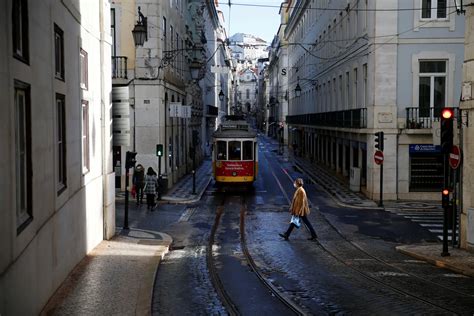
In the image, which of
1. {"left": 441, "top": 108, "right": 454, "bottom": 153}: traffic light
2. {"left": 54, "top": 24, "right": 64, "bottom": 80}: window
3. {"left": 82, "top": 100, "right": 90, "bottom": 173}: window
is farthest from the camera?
{"left": 441, "top": 108, "right": 454, "bottom": 153}: traffic light

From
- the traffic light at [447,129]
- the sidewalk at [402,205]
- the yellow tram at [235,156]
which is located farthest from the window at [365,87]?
the traffic light at [447,129]

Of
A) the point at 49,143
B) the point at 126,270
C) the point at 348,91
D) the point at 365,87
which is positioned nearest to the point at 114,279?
the point at 126,270

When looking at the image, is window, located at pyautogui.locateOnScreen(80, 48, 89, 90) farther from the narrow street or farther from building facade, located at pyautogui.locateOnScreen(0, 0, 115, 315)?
the narrow street

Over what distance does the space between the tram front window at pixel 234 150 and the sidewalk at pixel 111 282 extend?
47.9ft

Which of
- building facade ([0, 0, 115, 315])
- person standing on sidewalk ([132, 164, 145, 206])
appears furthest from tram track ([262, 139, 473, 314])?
person standing on sidewalk ([132, 164, 145, 206])

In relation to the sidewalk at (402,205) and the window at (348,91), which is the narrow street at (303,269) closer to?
the sidewalk at (402,205)

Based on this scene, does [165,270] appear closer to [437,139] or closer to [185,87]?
[437,139]

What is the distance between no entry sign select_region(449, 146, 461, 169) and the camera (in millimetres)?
15680

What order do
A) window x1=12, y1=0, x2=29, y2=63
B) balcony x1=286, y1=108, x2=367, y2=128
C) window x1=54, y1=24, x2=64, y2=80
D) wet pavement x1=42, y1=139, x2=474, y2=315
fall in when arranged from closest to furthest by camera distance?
window x1=12, y1=0, x2=29, y2=63, wet pavement x1=42, y1=139, x2=474, y2=315, window x1=54, y1=24, x2=64, y2=80, balcony x1=286, y1=108, x2=367, y2=128

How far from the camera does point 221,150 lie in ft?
101

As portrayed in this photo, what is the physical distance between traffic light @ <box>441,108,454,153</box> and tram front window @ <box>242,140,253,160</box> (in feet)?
53.2

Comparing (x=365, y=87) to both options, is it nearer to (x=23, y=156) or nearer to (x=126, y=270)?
(x=126, y=270)

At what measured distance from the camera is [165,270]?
13578 mm

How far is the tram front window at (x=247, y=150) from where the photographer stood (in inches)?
1215
